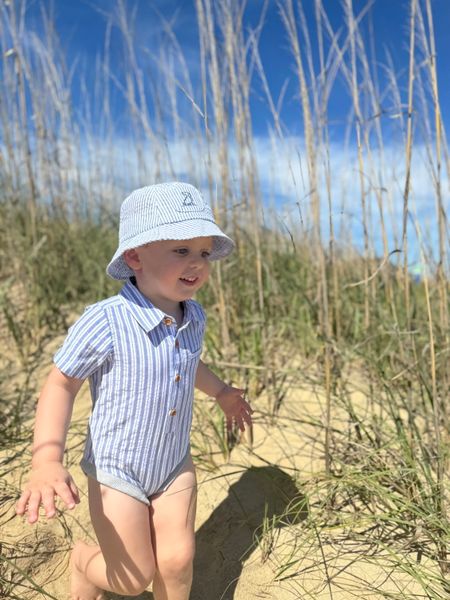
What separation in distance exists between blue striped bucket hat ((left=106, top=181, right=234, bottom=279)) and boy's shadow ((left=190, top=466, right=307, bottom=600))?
763 millimetres

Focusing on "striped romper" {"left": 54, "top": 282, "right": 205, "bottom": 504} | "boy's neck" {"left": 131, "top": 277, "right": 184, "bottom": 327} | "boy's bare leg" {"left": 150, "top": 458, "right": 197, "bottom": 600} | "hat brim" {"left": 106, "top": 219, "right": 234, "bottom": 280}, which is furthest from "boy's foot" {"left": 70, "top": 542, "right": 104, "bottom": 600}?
"hat brim" {"left": 106, "top": 219, "right": 234, "bottom": 280}

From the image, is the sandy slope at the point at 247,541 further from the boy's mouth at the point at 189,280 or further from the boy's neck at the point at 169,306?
the boy's mouth at the point at 189,280

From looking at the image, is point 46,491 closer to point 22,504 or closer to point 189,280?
Answer: point 22,504

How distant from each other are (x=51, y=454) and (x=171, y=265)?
0.46m

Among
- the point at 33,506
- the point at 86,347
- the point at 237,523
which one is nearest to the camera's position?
the point at 33,506

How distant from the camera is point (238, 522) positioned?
5.22 ft

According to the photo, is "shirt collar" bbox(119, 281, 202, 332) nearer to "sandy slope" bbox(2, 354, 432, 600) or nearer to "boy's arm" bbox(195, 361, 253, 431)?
"boy's arm" bbox(195, 361, 253, 431)

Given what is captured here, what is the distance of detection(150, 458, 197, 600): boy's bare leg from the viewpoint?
1199mm

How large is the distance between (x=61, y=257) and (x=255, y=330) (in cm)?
166

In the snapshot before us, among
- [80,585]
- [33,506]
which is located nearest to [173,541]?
[80,585]

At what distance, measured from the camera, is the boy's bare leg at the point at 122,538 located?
3.77ft

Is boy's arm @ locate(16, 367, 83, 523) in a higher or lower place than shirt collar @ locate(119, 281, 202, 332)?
lower

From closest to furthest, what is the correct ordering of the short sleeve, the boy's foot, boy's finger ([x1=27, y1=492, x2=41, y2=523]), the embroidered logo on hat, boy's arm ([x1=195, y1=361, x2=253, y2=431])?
boy's finger ([x1=27, y1=492, x2=41, y2=523]), the short sleeve, the embroidered logo on hat, the boy's foot, boy's arm ([x1=195, y1=361, x2=253, y2=431])

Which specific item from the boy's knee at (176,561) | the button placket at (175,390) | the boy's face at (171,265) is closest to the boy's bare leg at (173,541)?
the boy's knee at (176,561)
